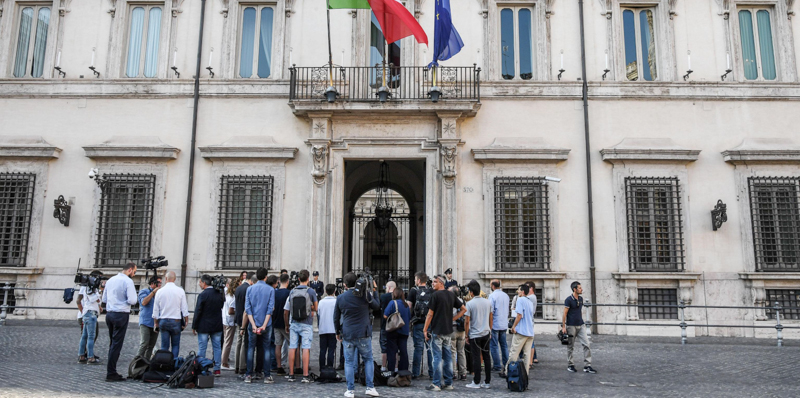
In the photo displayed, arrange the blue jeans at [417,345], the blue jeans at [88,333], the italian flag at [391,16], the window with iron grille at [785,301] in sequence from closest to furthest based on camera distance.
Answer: the blue jeans at [417,345] < the blue jeans at [88,333] < the italian flag at [391,16] < the window with iron grille at [785,301]

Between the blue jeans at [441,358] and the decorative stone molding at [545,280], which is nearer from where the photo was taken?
the blue jeans at [441,358]

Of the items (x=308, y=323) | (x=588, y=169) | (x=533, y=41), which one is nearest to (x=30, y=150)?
(x=308, y=323)

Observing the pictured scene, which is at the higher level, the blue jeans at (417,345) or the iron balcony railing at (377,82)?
the iron balcony railing at (377,82)

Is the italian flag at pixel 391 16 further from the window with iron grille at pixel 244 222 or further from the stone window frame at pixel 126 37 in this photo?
the stone window frame at pixel 126 37

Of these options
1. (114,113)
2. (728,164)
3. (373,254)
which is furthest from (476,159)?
(373,254)

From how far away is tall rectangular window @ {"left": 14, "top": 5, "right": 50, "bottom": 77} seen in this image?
17.6 m

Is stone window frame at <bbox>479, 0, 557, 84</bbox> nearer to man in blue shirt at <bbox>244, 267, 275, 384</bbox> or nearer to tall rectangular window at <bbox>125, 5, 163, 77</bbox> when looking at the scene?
Result: tall rectangular window at <bbox>125, 5, 163, 77</bbox>

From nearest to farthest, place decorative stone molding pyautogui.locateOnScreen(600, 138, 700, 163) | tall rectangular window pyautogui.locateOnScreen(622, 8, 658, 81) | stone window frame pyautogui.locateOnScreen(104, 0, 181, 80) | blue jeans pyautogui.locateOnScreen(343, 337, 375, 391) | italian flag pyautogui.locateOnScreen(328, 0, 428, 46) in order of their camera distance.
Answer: blue jeans pyautogui.locateOnScreen(343, 337, 375, 391)
italian flag pyautogui.locateOnScreen(328, 0, 428, 46)
decorative stone molding pyautogui.locateOnScreen(600, 138, 700, 163)
tall rectangular window pyautogui.locateOnScreen(622, 8, 658, 81)
stone window frame pyautogui.locateOnScreen(104, 0, 181, 80)

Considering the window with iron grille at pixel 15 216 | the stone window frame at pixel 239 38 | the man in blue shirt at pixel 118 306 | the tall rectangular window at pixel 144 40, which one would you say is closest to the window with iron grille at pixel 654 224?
the stone window frame at pixel 239 38

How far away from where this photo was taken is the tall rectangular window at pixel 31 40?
57.8ft

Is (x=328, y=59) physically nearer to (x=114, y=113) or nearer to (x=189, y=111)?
(x=189, y=111)

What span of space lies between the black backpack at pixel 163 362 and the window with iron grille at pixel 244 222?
6.66m

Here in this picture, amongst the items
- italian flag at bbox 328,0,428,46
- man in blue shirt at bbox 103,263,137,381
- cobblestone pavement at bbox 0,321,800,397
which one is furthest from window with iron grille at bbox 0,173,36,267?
italian flag at bbox 328,0,428,46

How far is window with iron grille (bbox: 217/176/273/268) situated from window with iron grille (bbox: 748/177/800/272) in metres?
13.3
